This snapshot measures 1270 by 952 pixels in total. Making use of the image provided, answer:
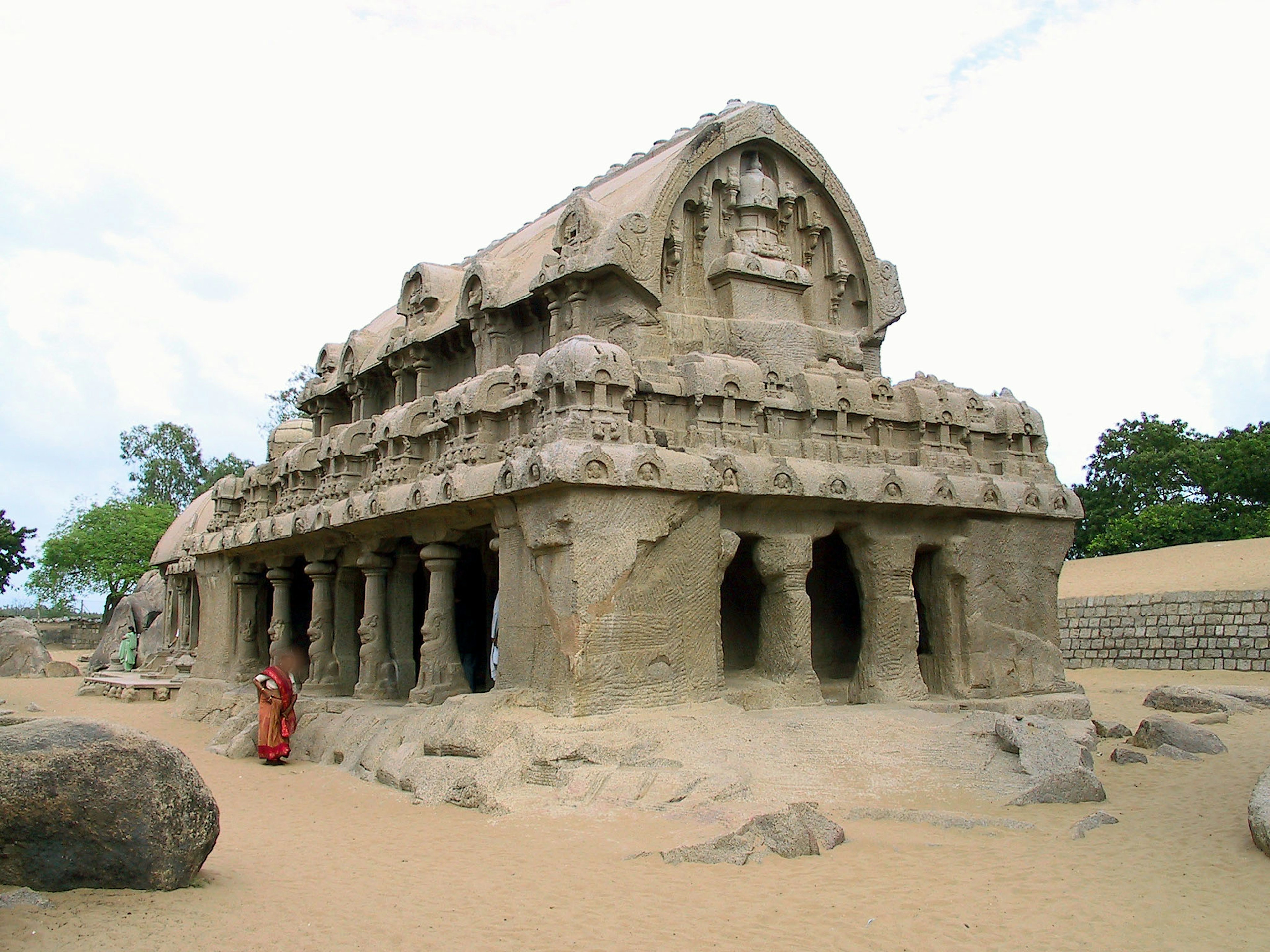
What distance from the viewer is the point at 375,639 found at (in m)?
13.8

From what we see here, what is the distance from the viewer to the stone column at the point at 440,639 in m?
12.1

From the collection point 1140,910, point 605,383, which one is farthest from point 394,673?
point 1140,910

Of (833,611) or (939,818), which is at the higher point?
(833,611)

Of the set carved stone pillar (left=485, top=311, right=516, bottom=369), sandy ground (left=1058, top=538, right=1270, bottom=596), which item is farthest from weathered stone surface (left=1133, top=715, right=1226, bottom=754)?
sandy ground (left=1058, top=538, right=1270, bottom=596)

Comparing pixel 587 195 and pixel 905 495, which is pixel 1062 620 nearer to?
pixel 905 495

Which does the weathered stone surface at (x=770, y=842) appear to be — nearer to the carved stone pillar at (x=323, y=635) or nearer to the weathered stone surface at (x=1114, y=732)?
the weathered stone surface at (x=1114, y=732)

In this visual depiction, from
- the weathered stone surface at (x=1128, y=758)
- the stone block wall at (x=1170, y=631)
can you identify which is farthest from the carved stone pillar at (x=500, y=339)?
the stone block wall at (x=1170, y=631)

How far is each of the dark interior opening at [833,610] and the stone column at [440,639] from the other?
4405 mm

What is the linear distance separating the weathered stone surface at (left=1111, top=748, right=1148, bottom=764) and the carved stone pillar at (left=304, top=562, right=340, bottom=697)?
31.2 feet

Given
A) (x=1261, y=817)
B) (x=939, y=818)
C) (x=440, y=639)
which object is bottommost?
(x=939, y=818)

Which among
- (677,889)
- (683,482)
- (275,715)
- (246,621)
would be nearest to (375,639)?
(275,715)

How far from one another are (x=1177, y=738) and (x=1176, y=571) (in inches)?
708

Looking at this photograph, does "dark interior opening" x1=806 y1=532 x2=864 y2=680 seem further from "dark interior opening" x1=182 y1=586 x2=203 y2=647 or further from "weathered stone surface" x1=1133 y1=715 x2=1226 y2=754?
"dark interior opening" x1=182 y1=586 x2=203 y2=647

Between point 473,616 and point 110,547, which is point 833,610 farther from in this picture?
point 110,547
